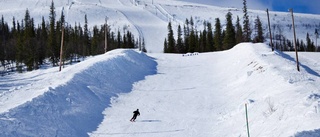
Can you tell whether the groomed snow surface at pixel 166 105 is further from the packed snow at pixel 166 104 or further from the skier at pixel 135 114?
the skier at pixel 135 114

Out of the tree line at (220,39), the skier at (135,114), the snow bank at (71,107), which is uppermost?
the tree line at (220,39)

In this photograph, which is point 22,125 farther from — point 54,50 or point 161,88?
point 54,50

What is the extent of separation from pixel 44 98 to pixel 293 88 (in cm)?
1257

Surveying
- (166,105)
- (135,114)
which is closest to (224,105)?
(166,105)

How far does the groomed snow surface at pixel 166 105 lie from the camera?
13164 millimetres

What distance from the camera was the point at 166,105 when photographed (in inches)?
803

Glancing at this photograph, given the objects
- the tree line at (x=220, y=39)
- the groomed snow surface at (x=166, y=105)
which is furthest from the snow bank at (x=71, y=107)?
the tree line at (x=220, y=39)

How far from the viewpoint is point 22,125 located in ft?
43.3

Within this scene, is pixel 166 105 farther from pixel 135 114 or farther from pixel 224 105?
pixel 135 114

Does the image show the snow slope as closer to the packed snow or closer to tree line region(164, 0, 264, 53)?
the packed snow

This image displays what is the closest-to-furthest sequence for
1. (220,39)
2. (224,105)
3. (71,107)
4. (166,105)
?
(71,107) → (224,105) → (166,105) → (220,39)

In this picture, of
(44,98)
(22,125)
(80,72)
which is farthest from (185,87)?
(22,125)

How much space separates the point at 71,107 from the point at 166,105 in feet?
19.9

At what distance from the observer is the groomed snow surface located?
13164 millimetres
